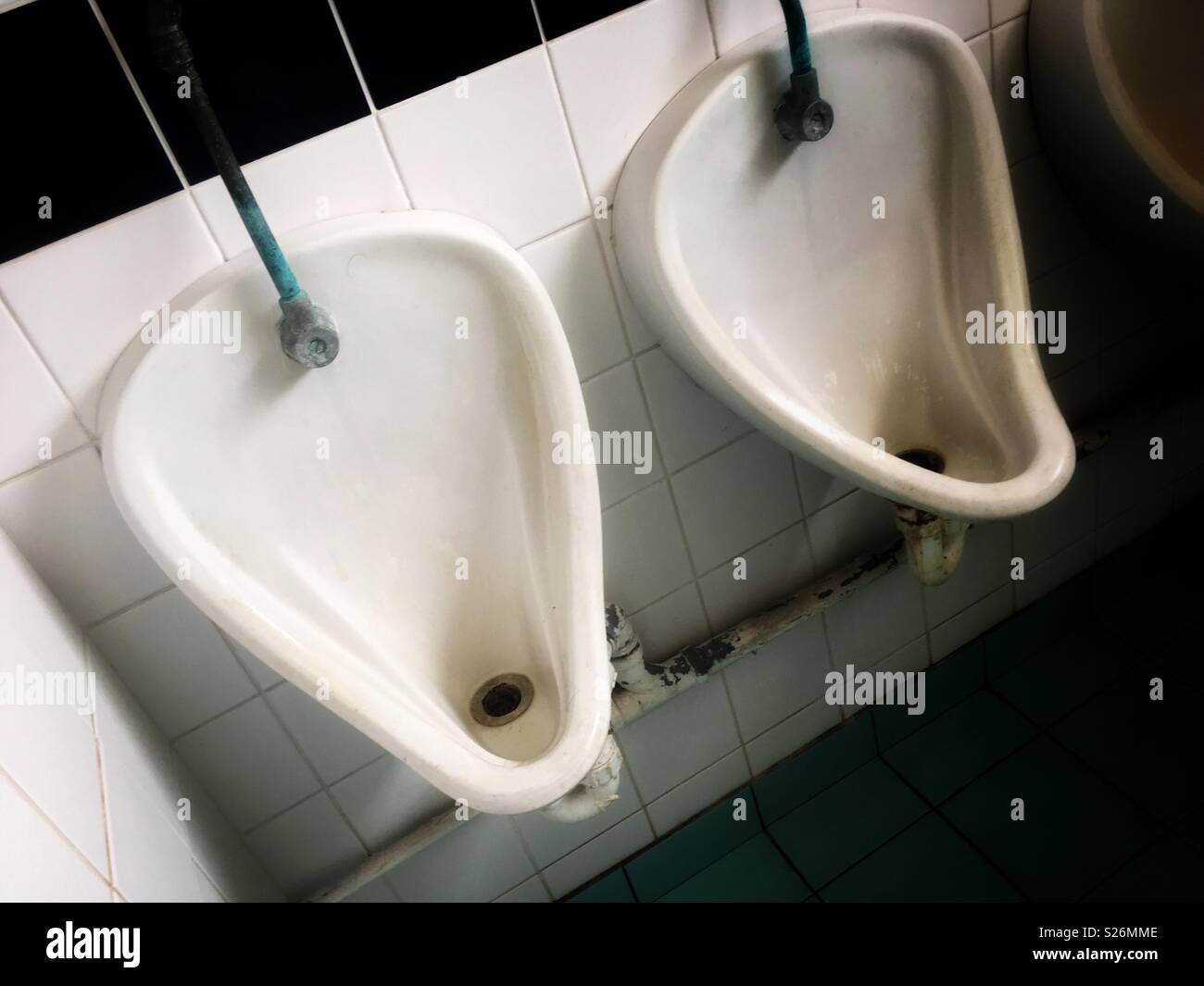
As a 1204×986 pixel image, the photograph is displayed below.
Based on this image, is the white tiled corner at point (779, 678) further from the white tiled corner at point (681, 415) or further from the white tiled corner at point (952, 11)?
the white tiled corner at point (952, 11)

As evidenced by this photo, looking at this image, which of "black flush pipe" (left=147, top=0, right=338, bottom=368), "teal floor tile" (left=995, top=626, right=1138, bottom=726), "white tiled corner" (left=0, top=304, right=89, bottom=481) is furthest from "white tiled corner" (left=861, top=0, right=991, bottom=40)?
"teal floor tile" (left=995, top=626, right=1138, bottom=726)

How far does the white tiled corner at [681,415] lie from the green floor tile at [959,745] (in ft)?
2.43

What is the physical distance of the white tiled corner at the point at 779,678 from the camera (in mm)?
1358

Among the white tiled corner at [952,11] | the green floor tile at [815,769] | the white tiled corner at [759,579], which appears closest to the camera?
the white tiled corner at [952,11]

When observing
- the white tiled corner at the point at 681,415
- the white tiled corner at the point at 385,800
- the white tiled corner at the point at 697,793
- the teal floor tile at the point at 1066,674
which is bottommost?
the teal floor tile at the point at 1066,674

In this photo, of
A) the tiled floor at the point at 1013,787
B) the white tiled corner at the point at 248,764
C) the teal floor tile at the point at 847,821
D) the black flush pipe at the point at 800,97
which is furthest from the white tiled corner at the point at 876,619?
the white tiled corner at the point at 248,764

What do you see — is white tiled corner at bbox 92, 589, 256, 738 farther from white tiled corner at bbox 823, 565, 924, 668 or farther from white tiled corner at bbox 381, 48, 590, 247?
white tiled corner at bbox 823, 565, 924, 668

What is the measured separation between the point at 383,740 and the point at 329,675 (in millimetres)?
73

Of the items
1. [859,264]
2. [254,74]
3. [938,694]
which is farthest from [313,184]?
[938,694]

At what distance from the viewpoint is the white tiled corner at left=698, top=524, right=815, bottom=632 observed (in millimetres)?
1256

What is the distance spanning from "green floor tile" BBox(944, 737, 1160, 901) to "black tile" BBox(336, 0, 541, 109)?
1.30m

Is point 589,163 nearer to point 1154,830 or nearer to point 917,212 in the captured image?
point 917,212

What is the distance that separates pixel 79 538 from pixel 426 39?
60cm

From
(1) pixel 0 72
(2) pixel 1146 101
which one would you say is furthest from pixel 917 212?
(1) pixel 0 72
